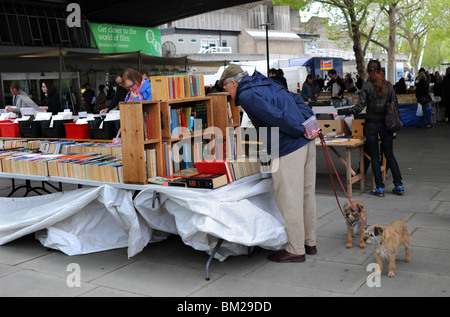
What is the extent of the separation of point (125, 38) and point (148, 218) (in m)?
21.2

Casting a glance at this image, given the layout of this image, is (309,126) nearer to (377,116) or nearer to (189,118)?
(189,118)

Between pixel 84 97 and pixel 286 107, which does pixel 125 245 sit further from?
pixel 84 97

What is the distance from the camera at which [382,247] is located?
432 cm

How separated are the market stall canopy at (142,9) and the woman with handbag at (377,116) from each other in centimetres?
1490

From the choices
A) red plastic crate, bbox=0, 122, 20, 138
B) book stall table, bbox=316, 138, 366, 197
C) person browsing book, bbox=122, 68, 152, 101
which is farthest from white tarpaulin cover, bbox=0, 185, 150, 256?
book stall table, bbox=316, 138, 366, 197

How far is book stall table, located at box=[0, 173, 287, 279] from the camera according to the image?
4.48m

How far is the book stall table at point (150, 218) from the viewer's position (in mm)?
4480

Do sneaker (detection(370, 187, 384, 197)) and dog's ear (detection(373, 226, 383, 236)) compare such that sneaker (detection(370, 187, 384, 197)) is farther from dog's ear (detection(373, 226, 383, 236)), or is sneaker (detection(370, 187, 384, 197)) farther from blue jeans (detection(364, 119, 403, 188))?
dog's ear (detection(373, 226, 383, 236))

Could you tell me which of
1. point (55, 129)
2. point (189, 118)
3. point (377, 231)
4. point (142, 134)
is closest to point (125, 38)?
→ point (55, 129)

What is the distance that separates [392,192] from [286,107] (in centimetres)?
345

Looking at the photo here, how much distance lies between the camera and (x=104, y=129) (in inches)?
264

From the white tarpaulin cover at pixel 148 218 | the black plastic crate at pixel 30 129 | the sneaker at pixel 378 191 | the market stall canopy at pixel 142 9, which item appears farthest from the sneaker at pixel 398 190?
the market stall canopy at pixel 142 9
